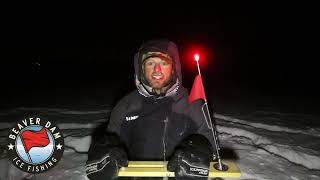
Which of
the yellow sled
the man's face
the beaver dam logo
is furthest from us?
the beaver dam logo

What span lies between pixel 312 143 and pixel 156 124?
9.91 feet

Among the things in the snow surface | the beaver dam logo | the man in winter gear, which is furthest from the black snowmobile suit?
the beaver dam logo

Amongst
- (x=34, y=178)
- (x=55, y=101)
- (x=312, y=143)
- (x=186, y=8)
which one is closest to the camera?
(x=34, y=178)

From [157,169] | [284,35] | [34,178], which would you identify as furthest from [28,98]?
[284,35]

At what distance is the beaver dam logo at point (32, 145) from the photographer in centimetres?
322

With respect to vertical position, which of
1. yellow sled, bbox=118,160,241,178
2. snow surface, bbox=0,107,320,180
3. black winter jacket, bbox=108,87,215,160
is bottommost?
snow surface, bbox=0,107,320,180

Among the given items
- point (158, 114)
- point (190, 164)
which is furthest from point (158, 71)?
point (190, 164)

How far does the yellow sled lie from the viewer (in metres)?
2.08

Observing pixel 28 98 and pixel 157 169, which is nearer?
pixel 157 169

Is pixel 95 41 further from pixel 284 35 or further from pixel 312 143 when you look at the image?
pixel 312 143

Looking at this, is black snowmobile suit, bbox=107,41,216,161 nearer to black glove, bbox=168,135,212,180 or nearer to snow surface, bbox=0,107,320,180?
black glove, bbox=168,135,212,180

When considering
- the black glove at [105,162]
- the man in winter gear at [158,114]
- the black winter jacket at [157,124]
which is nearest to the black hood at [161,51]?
the man in winter gear at [158,114]

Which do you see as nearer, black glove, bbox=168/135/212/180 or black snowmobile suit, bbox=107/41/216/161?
black glove, bbox=168/135/212/180

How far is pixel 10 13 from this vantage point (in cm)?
5262
